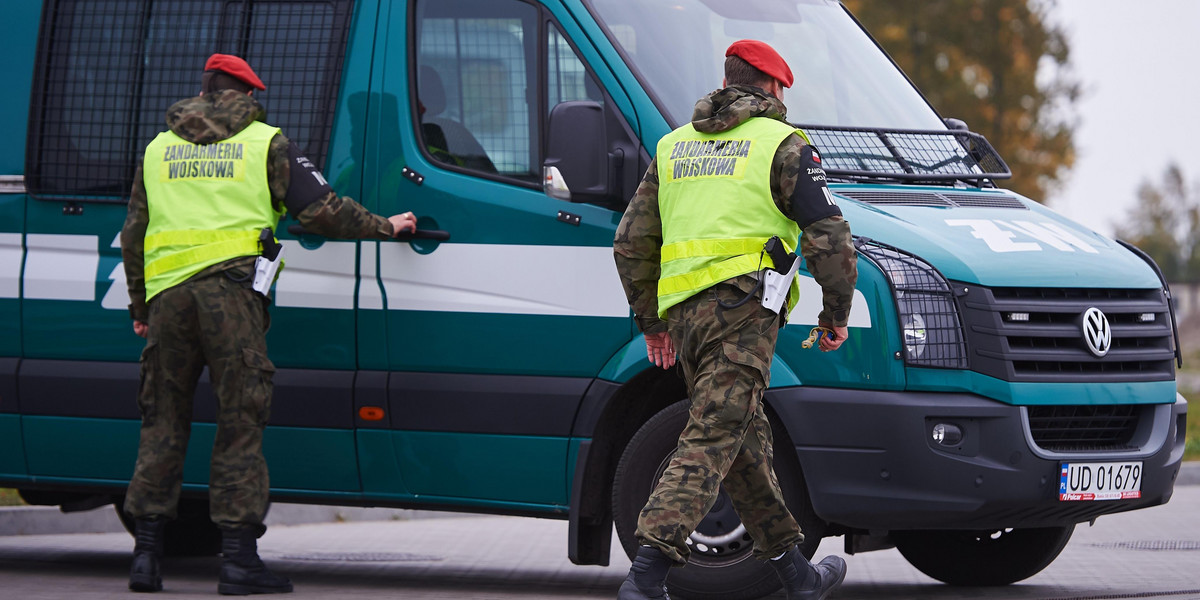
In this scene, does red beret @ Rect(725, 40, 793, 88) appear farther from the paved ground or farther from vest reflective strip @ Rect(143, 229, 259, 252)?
the paved ground

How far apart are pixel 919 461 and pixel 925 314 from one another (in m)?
0.46

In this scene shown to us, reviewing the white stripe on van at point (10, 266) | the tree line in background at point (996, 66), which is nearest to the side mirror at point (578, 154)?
the white stripe on van at point (10, 266)

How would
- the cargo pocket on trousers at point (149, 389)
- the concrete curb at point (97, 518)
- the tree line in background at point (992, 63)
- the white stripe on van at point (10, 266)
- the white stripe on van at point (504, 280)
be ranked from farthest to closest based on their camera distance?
the tree line in background at point (992, 63) → the concrete curb at point (97, 518) → the white stripe on van at point (10, 266) → the cargo pocket on trousers at point (149, 389) → the white stripe on van at point (504, 280)

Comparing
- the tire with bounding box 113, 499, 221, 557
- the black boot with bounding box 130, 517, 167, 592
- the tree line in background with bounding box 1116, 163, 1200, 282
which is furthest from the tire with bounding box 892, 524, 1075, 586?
the tree line in background with bounding box 1116, 163, 1200, 282

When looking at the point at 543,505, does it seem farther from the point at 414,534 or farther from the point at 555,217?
the point at 414,534

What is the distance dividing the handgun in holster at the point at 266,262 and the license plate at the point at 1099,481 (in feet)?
9.16

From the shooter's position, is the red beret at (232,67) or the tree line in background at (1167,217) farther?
the tree line in background at (1167,217)

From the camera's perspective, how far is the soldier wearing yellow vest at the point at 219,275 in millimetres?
6043

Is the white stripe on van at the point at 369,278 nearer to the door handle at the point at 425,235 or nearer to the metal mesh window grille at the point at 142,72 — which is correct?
the door handle at the point at 425,235

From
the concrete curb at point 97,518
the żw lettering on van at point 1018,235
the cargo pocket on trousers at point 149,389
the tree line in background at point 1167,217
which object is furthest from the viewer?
the tree line in background at point 1167,217

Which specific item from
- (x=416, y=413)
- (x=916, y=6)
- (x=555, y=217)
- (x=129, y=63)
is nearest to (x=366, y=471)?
(x=416, y=413)

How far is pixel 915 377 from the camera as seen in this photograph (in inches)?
212

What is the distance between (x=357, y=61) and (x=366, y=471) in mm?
1512

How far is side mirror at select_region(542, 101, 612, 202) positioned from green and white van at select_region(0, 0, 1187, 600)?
1 centimetres
